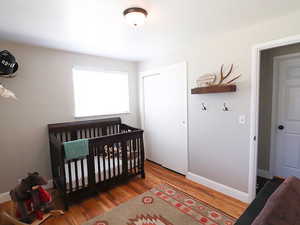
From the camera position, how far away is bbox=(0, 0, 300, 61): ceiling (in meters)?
1.48

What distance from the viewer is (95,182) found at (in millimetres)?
2406

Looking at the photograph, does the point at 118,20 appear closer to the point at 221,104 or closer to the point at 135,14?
the point at 135,14

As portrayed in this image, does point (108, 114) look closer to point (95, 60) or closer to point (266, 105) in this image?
point (95, 60)

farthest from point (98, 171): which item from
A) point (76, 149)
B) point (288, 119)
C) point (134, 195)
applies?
point (288, 119)

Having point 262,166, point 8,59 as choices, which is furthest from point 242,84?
point 8,59

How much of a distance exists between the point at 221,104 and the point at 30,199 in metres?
2.68

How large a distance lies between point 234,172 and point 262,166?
108 cm

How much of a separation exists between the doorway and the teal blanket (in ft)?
8.79

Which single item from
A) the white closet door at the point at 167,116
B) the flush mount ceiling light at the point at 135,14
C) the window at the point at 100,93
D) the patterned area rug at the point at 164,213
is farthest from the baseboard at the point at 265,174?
the flush mount ceiling light at the point at 135,14

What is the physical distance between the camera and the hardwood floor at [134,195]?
2.02 m

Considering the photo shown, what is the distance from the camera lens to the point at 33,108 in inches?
99.3

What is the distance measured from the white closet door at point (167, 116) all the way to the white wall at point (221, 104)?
0.17 m

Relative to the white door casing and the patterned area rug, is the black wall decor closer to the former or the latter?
the patterned area rug

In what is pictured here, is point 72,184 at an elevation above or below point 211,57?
below
